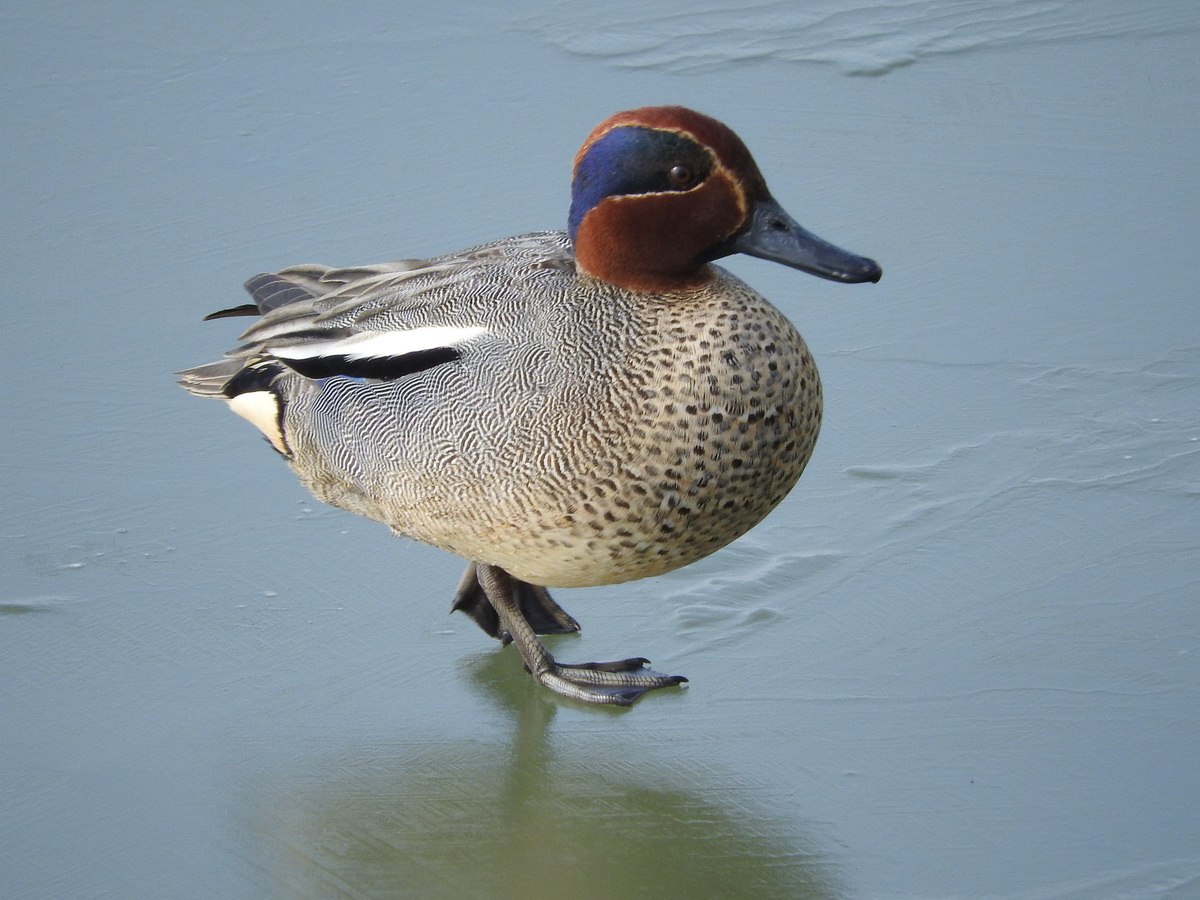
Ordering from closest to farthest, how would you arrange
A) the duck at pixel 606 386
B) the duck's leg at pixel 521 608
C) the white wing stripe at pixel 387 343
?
the duck at pixel 606 386 < the white wing stripe at pixel 387 343 < the duck's leg at pixel 521 608

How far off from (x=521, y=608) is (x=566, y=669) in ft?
0.93

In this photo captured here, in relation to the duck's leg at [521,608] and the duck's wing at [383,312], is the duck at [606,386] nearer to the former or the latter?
the duck's wing at [383,312]

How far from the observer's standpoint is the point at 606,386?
3086 millimetres

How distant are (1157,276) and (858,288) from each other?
32.9 inches

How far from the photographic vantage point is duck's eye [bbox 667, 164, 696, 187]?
3070 mm

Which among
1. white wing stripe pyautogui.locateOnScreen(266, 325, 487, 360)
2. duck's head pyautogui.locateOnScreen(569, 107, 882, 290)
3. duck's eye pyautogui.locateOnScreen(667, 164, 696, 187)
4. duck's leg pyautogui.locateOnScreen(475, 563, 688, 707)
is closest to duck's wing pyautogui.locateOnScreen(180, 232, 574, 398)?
white wing stripe pyautogui.locateOnScreen(266, 325, 487, 360)

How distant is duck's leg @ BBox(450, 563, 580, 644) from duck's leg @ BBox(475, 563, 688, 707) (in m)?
0.05

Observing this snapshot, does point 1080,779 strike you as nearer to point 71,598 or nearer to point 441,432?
point 441,432

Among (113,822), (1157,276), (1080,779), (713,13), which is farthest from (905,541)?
(713,13)

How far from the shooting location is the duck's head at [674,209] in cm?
307

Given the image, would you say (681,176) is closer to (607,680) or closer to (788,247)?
(788,247)

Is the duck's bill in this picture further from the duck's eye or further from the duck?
the duck's eye

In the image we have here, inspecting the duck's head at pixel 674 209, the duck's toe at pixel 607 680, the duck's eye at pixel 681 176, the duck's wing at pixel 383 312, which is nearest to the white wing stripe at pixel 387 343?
the duck's wing at pixel 383 312

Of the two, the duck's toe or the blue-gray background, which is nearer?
the blue-gray background
